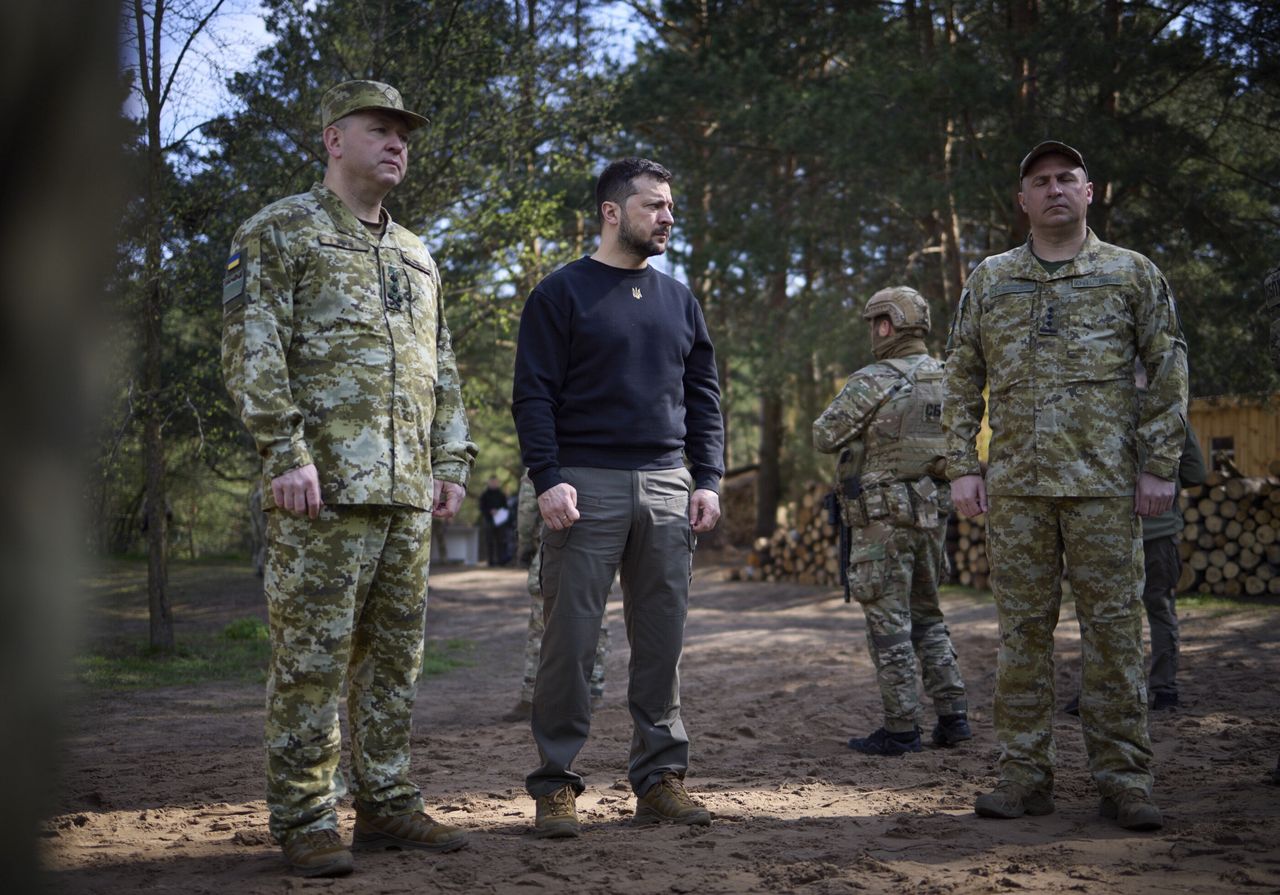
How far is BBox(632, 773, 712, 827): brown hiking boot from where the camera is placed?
425 cm

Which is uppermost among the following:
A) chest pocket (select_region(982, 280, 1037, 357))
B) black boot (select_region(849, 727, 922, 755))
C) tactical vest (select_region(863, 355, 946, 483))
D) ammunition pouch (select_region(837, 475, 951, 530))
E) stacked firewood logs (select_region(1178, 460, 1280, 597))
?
chest pocket (select_region(982, 280, 1037, 357))

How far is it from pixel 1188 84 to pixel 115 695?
12578 mm

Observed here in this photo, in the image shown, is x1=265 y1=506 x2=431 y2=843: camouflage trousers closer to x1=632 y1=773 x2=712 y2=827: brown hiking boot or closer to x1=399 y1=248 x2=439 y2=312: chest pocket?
x1=399 y1=248 x2=439 y2=312: chest pocket

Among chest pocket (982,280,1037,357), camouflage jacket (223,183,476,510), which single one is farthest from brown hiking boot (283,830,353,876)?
chest pocket (982,280,1037,357)

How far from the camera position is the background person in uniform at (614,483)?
4250 millimetres

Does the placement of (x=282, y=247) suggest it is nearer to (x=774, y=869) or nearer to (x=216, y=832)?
(x=216, y=832)

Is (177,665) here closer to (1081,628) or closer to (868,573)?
(868,573)

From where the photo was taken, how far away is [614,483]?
4293mm

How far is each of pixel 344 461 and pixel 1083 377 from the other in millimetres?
2642

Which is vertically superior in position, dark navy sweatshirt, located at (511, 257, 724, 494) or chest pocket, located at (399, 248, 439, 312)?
chest pocket, located at (399, 248, 439, 312)

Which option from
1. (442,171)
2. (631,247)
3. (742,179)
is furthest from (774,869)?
(742,179)

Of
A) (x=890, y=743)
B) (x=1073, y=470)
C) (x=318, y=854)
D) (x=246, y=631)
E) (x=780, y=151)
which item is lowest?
(x=890, y=743)

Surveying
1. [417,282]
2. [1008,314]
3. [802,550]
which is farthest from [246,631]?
[1008,314]

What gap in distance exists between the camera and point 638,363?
14.4 feet
